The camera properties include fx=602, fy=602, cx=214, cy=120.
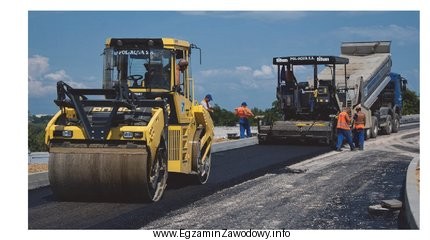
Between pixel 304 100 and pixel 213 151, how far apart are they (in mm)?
3586

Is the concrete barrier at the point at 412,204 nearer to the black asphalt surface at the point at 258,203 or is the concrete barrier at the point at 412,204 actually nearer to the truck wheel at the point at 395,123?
the black asphalt surface at the point at 258,203

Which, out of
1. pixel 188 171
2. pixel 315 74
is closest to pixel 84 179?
pixel 188 171

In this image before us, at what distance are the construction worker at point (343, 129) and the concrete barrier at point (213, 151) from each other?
2.94 metres

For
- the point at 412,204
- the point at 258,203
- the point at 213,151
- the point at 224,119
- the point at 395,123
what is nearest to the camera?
the point at 412,204

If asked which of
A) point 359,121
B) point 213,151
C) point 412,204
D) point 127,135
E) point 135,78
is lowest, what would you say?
point 412,204

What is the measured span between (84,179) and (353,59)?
15.1 meters

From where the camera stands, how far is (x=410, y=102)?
28000 mm

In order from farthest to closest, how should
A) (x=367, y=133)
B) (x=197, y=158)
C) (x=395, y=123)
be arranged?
(x=395, y=123)
(x=367, y=133)
(x=197, y=158)

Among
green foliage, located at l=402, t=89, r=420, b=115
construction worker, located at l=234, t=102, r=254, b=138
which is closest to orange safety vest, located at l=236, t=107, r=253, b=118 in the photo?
construction worker, located at l=234, t=102, r=254, b=138

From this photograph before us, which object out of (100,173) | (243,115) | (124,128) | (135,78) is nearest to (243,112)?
(243,115)

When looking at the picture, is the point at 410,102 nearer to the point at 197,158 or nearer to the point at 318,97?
the point at 318,97

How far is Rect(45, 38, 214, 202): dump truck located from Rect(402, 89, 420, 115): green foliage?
1747 cm

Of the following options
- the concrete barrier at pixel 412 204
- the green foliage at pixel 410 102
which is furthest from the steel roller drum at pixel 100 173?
the green foliage at pixel 410 102

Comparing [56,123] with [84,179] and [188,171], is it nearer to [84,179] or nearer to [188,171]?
[84,179]
